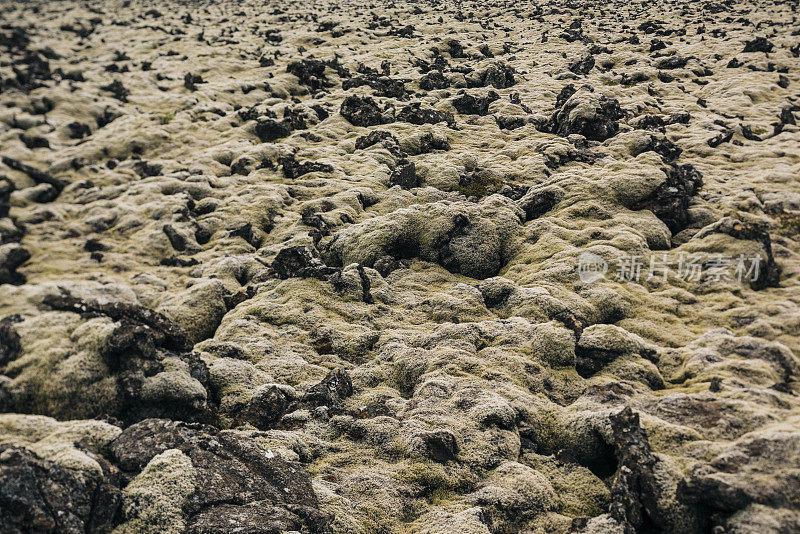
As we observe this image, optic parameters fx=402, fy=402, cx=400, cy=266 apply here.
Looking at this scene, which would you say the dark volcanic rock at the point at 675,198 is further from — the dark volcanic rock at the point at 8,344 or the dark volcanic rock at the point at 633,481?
the dark volcanic rock at the point at 8,344

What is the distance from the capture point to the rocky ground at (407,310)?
26.7 feet

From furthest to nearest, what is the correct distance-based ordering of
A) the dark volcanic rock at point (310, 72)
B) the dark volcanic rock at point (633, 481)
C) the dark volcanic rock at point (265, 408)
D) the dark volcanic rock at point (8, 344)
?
the dark volcanic rock at point (310, 72), the dark volcanic rock at point (8, 344), the dark volcanic rock at point (265, 408), the dark volcanic rock at point (633, 481)

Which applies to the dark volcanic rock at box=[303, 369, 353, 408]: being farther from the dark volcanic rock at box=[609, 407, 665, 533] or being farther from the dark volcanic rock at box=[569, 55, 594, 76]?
the dark volcanic rock at box=[569, 55, 594, 76]

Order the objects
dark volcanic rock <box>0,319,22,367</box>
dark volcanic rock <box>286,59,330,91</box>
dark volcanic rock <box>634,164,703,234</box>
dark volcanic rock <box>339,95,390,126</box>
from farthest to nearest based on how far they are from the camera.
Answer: dark volcanic rock <box>286,59,330,91</box>
dark volcanic rock <box>339,95,390,126</box>
dark volcanic rock <box>634,164,703,234</box>
dark volcanic rock <box>0,319,22,367</box>

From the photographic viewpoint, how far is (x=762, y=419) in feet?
28.9

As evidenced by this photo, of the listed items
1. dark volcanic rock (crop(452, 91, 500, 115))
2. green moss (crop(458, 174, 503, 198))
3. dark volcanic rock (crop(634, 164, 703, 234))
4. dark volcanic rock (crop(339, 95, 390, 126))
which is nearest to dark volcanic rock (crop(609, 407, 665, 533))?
dark volcanic rock (crop(634, 164, 703, 234))

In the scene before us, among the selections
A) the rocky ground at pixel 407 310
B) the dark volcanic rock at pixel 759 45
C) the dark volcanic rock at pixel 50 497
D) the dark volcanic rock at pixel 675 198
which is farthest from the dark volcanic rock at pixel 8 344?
the dark volcanic rock at pixel 759 45

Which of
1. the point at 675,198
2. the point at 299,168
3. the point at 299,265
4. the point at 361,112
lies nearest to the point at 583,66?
the point at 361,112

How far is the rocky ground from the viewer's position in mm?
8148

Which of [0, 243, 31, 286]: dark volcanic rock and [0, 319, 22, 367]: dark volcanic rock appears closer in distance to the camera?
[0, 319, 22, 367]: dark volcanic rock

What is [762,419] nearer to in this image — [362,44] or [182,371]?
[182,371]

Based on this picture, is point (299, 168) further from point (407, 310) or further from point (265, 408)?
point (265, 408)

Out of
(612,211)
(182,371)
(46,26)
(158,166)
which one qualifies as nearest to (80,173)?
(158,166)

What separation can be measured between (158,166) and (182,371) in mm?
22708
